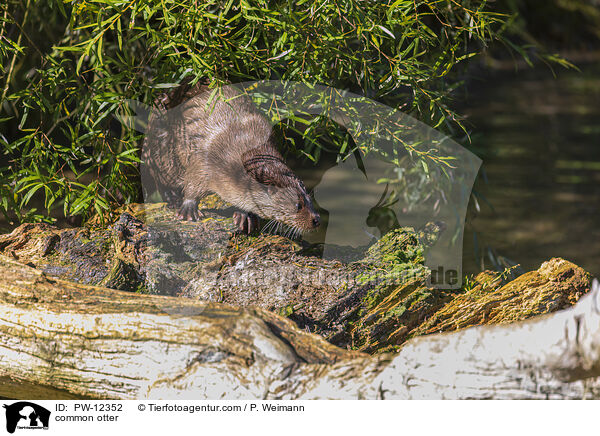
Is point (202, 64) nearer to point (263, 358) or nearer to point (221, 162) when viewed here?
point (221, 162)

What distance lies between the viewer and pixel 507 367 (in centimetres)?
112

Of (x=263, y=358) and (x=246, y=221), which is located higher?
(x=246, y=221)

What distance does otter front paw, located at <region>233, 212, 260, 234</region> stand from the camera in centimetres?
142

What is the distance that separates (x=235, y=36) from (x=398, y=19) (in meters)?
0.32

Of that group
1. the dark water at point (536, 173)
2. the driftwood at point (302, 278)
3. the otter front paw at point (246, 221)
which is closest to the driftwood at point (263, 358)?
the driftwood at point (302, 278)

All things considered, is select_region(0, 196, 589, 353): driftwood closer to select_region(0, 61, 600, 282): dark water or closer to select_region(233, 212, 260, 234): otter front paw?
select_region(233, 212, 260, 234): otter front paw

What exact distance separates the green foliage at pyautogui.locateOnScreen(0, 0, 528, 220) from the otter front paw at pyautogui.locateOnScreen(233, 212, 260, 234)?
0.20m

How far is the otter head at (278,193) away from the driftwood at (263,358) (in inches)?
10.7

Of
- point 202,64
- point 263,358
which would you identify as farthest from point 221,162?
point 263,358

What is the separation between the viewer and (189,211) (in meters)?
1.46

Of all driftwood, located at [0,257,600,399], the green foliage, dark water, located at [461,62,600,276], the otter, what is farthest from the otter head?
dark water, located at [461,62,600,276]

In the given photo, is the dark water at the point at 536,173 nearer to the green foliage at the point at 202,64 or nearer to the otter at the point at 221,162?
the green foliage at the point at 202,64

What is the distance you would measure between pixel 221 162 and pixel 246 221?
160mm
